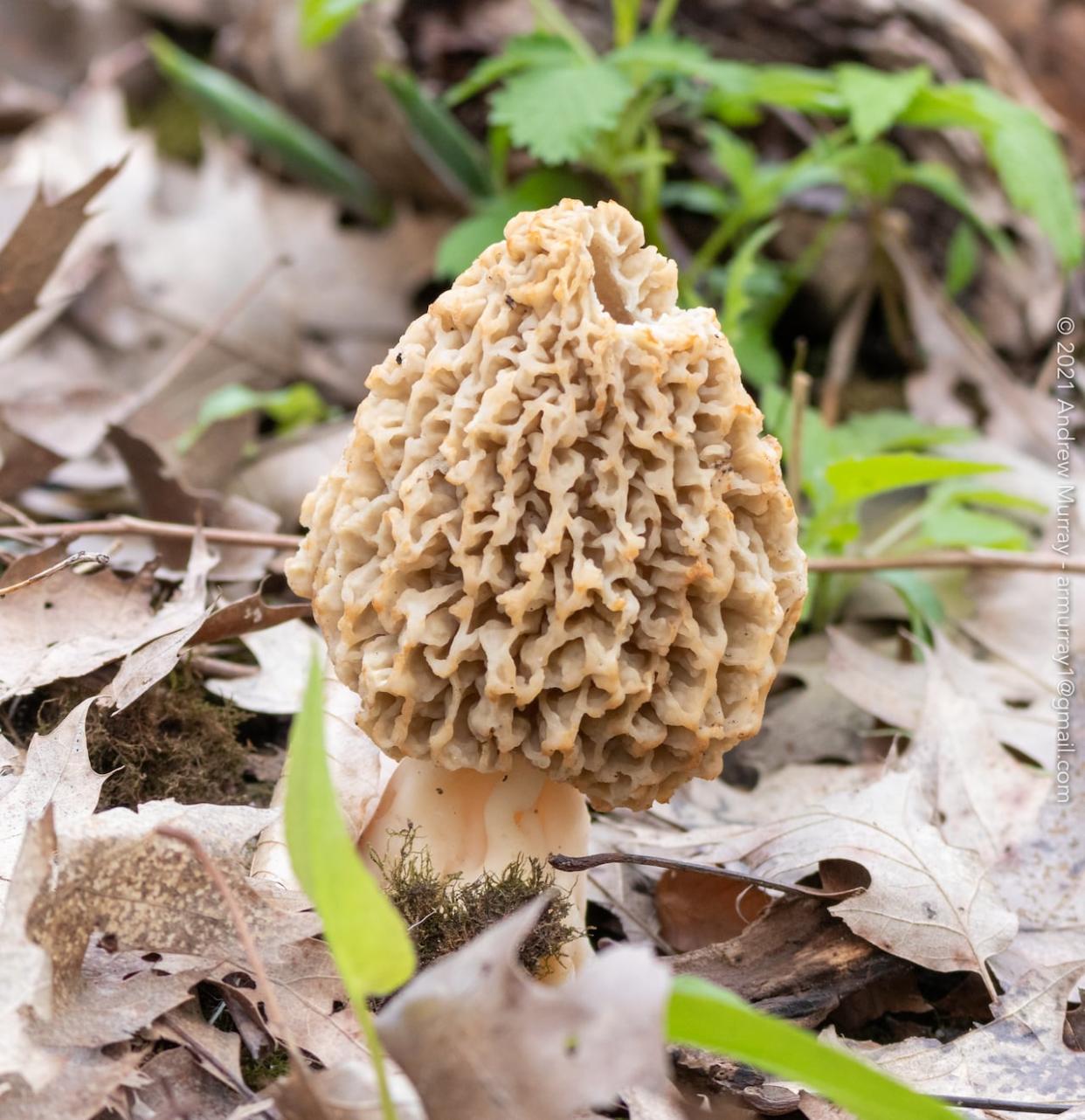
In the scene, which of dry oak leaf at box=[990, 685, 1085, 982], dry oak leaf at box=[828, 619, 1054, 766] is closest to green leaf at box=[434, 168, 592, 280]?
dry oak leaf at box=[828, 619, 1054, 766]

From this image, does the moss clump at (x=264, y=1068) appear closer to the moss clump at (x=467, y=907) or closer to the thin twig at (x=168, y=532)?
the moss clump at (x=467, y=907)

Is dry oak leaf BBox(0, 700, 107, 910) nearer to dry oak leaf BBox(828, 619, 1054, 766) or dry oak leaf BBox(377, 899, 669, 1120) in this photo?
dry oak leaf BBox(377, 899, 669, 1120)

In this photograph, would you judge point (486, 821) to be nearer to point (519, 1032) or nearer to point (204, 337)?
point (519, 1032)

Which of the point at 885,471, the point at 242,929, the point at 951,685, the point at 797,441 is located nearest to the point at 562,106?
the point at 797,441

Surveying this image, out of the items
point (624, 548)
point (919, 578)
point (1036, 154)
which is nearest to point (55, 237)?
point (624, 548)

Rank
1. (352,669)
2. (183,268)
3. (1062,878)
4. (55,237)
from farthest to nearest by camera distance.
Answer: (183,268) → (55,237) → (1062,878) → (352,669)

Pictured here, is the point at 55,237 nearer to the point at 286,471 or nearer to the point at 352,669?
the point at 286,471
